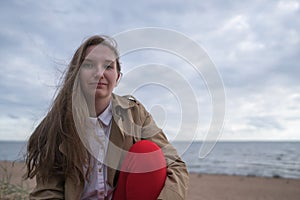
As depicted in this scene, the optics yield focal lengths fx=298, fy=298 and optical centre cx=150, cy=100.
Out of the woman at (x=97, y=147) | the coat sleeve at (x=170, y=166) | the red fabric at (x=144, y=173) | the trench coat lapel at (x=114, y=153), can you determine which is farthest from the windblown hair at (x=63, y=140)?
the coat sleeve at (x=170, y=166)

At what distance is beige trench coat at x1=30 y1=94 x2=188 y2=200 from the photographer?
4.81 feet

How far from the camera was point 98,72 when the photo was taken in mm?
1510

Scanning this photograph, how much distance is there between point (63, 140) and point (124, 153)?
32 cm

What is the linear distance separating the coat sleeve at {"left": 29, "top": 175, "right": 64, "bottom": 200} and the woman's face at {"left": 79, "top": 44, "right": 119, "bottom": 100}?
0.46 metres

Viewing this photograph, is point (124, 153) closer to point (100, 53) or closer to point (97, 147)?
point (97, 147)

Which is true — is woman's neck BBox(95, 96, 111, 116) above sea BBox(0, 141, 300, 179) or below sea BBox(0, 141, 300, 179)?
above

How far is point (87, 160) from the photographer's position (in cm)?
153

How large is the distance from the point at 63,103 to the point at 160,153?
0.56 meters

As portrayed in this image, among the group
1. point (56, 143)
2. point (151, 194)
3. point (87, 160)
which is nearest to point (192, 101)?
point (151, 194)

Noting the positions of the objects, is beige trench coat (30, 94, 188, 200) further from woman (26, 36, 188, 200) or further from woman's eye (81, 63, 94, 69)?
woman's eye (81, 63, 94, 69)

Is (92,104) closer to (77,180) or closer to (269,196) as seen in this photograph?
(77,180)

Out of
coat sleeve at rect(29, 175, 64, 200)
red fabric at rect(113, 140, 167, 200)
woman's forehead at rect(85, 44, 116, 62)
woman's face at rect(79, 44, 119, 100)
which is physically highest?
woman's forehead at rect(85, 44, 116, 62)

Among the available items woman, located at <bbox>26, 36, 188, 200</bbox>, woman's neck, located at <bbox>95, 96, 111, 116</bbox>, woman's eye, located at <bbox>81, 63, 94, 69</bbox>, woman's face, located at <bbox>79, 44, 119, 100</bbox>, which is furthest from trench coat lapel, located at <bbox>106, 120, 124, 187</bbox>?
woman's eye, located at <bbox>81, 63, 94, 69</bbox>

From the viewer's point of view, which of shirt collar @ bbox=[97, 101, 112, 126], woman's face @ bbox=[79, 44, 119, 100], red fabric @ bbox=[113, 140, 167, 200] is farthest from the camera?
shirt collar @ bbox=[97, 101, 112, 126]
